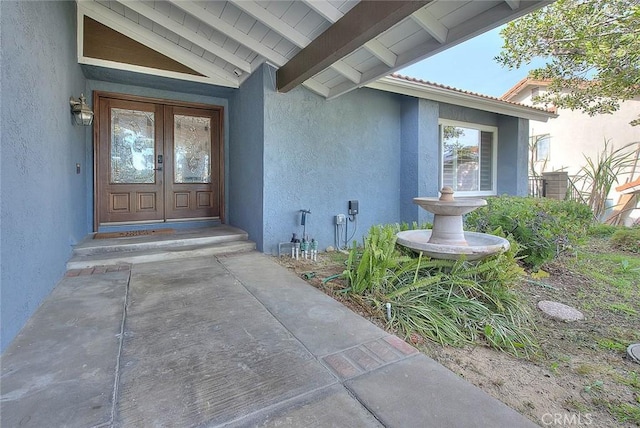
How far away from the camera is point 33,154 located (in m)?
2.52

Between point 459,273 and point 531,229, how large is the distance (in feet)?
5.92

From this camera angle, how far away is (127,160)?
5.55 m

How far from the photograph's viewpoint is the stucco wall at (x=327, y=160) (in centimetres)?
479

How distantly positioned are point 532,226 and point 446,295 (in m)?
2.16

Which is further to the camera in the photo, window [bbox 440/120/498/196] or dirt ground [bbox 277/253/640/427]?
window [bbox 440/120/498/196]

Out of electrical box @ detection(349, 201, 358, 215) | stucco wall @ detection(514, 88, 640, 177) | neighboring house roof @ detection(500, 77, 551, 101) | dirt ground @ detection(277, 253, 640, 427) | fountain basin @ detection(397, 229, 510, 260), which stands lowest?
dirt ground @ detection(277, 253, 640, 427)

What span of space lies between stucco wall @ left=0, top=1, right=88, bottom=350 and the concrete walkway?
36cm

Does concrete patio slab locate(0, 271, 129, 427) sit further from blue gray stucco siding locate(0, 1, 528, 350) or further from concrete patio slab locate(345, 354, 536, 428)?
concrete patio slab locate(345, 354, 536, 428)

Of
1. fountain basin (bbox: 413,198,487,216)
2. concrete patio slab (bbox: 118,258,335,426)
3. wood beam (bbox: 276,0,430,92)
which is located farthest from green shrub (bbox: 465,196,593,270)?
concrete patio slab (bbox: 118,258,335,426)

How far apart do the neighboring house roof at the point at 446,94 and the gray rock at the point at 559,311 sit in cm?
380

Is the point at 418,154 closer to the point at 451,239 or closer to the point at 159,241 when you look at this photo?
the point at 451,239

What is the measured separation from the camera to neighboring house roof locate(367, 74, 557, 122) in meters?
5.26

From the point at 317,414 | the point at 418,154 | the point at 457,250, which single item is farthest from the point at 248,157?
the point at 317,414

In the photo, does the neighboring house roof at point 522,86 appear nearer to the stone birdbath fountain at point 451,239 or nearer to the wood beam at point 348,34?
the stone birdbath fountain at point 451,239
